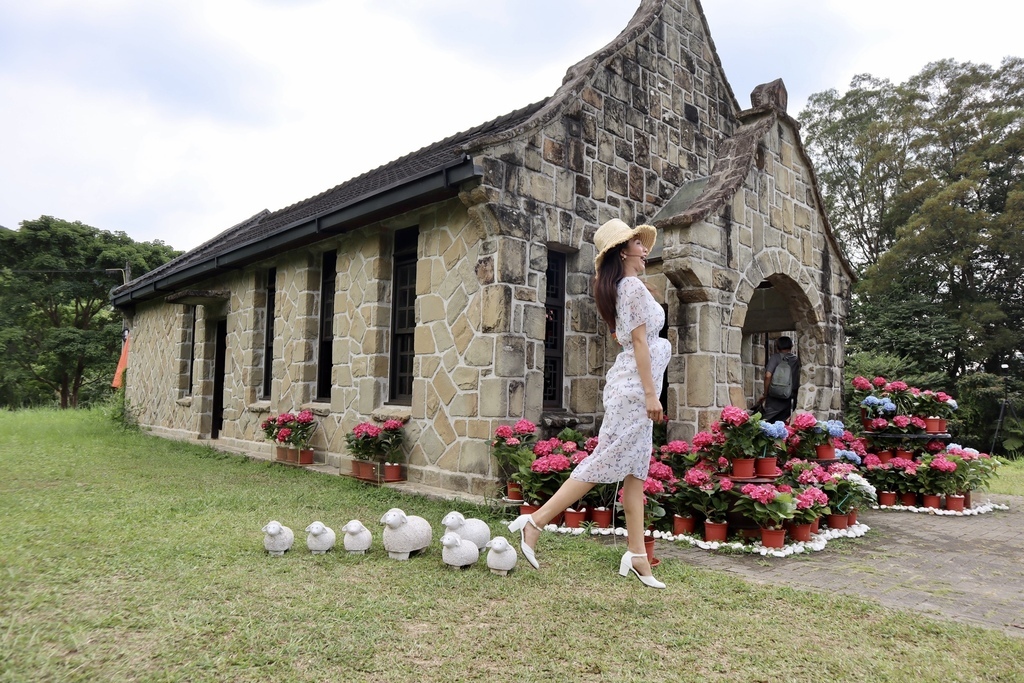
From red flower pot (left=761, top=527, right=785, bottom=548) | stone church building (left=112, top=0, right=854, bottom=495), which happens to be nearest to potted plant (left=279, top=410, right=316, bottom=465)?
stone church building (left=112, top=0, right=854, bottom=495)

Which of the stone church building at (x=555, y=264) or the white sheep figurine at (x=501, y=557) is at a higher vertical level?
the stone church building at (x=555, y=264)

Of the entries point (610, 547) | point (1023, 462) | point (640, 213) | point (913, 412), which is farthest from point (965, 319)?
point (610, 547)

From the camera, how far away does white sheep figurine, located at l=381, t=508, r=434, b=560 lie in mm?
4512

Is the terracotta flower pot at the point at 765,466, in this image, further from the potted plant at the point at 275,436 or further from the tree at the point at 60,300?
the tree at the point at 60,300

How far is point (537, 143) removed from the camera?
23.1 ft

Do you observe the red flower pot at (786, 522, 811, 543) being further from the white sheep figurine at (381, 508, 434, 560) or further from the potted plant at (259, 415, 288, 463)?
the potted plant at (259, 415, 288, 463)

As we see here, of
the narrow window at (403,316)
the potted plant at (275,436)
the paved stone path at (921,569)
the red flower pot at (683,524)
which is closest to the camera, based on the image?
the paved stone path at (921,569)

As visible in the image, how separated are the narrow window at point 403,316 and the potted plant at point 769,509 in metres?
Answer: 4.34

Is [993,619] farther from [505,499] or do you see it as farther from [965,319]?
[965,319]

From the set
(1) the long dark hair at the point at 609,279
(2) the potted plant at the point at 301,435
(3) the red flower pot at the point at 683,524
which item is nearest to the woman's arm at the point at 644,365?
(1) the long dark hair at the point at 609,279

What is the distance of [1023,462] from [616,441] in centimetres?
1326

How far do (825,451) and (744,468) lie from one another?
168cm

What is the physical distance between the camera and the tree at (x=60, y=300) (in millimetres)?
27312

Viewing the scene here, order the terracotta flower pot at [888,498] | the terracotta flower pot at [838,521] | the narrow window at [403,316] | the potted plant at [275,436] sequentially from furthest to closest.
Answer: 1. the potted plant at [275,436]
2. the narrow window at [403,316]
3. the terracotta flower pot at [888,498]
4. the terracotta flower pot at [838,521]
